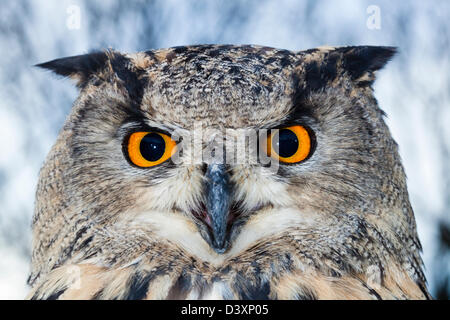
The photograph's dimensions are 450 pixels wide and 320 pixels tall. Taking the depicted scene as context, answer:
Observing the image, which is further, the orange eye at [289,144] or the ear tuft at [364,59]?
the ear tuft at [364,59]

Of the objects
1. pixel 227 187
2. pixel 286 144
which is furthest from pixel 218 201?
pixel 286 144

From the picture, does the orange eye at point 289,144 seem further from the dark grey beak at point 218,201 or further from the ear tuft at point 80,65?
the ear tuft at point 80,65

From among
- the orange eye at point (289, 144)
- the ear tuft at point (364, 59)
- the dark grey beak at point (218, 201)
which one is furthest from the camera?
the ear tuft at point (364, 59)

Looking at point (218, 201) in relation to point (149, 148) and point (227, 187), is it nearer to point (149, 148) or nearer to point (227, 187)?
point (227, 187)

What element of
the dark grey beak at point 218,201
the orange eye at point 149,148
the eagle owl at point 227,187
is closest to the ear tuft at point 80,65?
the eagle owl at point 227,187
